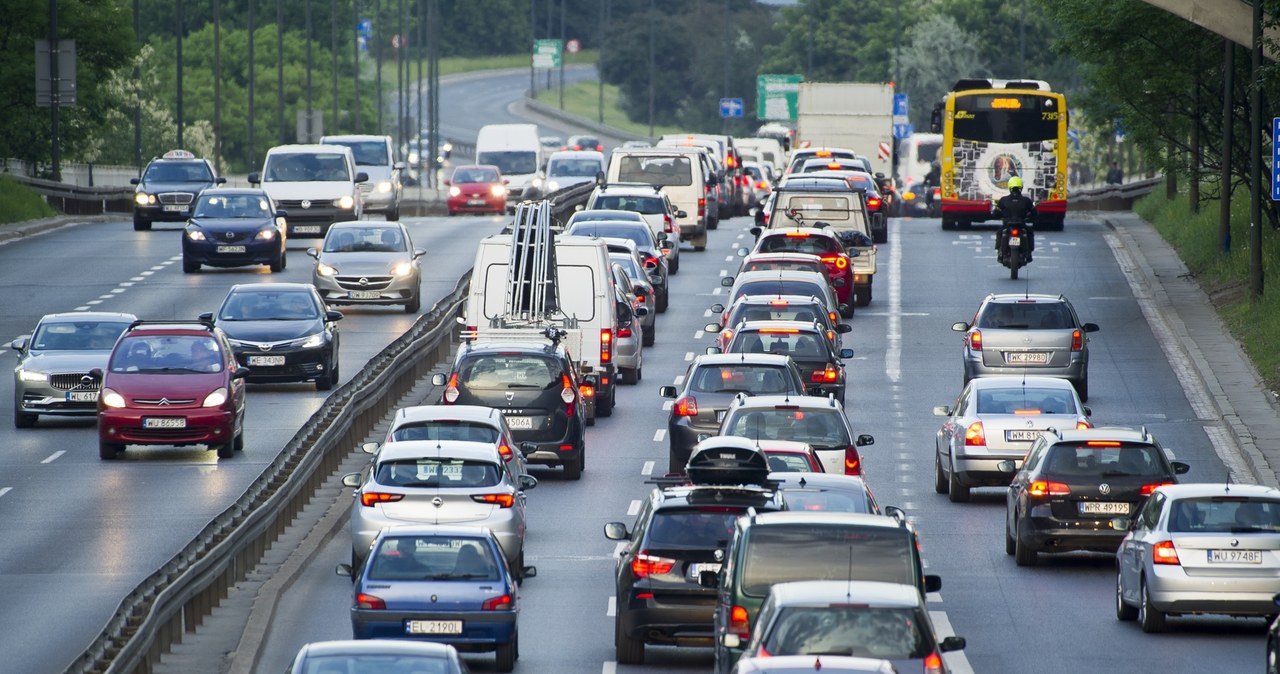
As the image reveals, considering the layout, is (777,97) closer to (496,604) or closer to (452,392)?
(452,392)

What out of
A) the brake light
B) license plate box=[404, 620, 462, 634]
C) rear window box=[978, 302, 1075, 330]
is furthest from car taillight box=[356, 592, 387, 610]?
rear window box=[978, 302, 1075, 330]

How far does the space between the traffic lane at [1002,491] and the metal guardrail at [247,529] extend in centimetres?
622

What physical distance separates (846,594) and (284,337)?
22603 millimetres

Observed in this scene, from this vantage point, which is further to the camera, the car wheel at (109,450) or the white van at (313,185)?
the white van at (313,185)

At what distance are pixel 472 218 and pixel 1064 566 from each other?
5042 centimetres

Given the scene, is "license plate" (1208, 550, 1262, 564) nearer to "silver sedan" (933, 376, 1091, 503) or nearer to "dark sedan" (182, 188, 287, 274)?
"silver sedan" (933, 376, 1091, 503)

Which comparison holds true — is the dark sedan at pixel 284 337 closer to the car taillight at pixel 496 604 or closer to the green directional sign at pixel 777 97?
the car taillight at pixel 496 604

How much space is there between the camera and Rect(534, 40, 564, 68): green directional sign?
524 ft

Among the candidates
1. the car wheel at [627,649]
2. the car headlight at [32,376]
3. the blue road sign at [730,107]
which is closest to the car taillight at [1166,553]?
the car wheel at [627,649]

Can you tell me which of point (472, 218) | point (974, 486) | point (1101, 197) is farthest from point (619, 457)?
point (1101, 197)

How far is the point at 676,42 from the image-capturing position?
175 metres

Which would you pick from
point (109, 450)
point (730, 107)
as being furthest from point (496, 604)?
point (730, 107)

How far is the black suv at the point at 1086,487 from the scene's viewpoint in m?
23.1

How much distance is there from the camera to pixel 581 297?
3403cm
